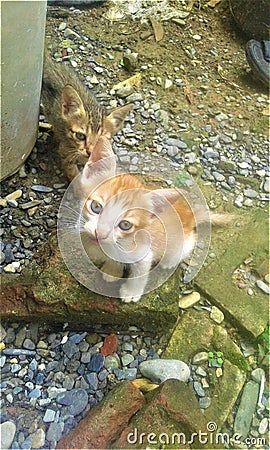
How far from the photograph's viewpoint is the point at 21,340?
187 centimetres

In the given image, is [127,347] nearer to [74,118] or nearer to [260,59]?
[74,118]

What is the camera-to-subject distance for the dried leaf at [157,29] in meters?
3.17

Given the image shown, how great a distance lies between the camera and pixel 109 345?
1909 millimetres

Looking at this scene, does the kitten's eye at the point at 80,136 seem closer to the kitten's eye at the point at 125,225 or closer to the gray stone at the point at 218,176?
the gray stone at the point at 218,176

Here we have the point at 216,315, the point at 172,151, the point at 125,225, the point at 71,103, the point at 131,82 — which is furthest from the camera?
the point at 131,82

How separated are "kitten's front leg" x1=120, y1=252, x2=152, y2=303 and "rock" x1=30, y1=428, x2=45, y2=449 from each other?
1.59 ft

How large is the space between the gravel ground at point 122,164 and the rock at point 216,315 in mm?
192

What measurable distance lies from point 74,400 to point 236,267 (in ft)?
2.77

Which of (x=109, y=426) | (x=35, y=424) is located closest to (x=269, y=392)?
(x=109, y=426)

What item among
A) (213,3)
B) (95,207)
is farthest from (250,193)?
(213,3)

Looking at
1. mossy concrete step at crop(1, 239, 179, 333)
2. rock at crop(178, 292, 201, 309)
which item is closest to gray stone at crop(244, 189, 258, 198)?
rock at crop(178, 292, 201, 309)

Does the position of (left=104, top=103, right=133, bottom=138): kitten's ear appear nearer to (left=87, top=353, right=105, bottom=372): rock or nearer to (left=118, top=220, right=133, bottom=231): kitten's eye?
(left=118, top=220, right=133, bottom=231): kitten's eye

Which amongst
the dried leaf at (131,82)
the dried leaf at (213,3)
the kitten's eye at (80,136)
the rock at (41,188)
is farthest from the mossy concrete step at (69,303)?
the dried leaf at (213,3)

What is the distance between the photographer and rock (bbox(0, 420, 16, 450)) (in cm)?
161
